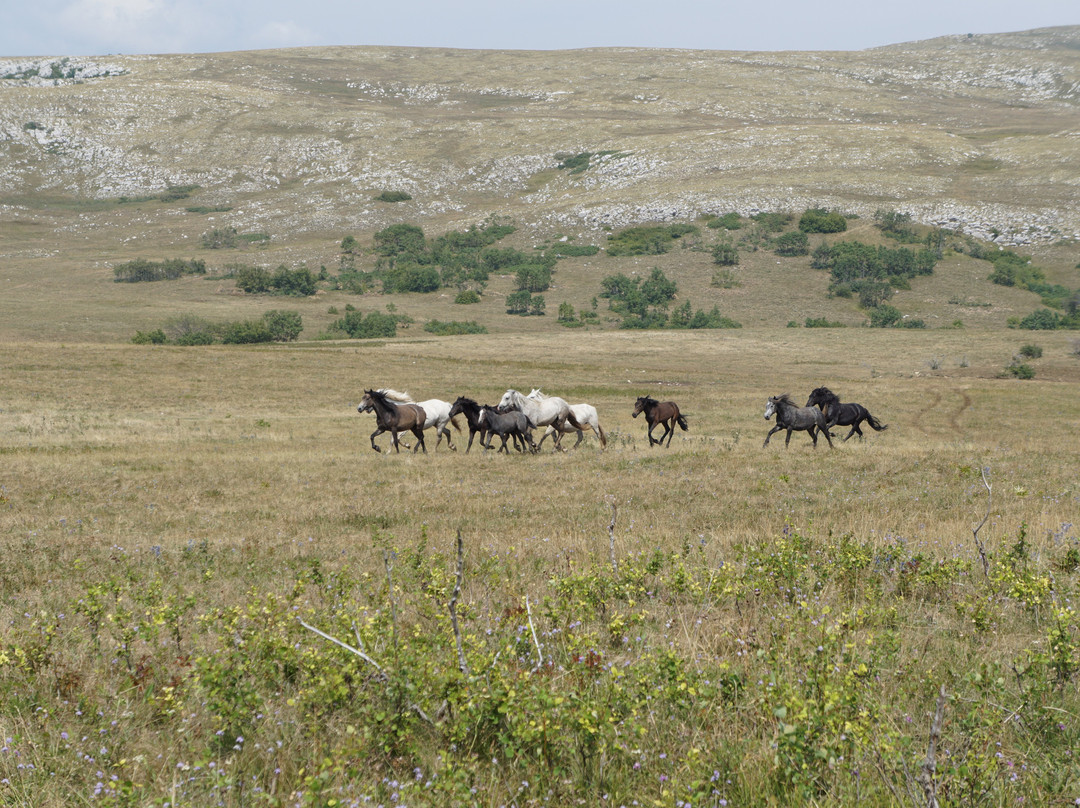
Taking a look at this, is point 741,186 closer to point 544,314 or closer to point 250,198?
point 544,314

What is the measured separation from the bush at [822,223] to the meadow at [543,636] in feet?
429

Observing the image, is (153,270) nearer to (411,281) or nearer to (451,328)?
(411,281)

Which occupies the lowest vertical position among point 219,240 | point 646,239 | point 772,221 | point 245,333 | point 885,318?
point 245,333

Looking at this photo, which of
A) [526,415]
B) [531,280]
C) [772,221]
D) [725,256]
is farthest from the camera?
[772,221]

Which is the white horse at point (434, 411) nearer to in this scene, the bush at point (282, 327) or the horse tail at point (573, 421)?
the horse tail at point (573, 421)

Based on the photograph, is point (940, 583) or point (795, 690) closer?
point (795, 690)

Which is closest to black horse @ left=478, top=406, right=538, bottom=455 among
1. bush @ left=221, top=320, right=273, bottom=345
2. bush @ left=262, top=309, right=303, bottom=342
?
bush @ left=221, top=320, right=273, bottom=345

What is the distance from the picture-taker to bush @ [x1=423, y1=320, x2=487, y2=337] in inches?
3835

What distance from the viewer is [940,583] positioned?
758 cm

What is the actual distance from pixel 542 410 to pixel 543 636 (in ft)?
69.1

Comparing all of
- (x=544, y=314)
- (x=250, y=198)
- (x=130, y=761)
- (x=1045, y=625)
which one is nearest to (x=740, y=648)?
(x=1045, y=625)

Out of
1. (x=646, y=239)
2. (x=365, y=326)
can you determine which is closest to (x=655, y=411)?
(x=365, y=326)

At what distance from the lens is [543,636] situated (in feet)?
20.6

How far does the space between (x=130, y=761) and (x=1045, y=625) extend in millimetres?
6882
